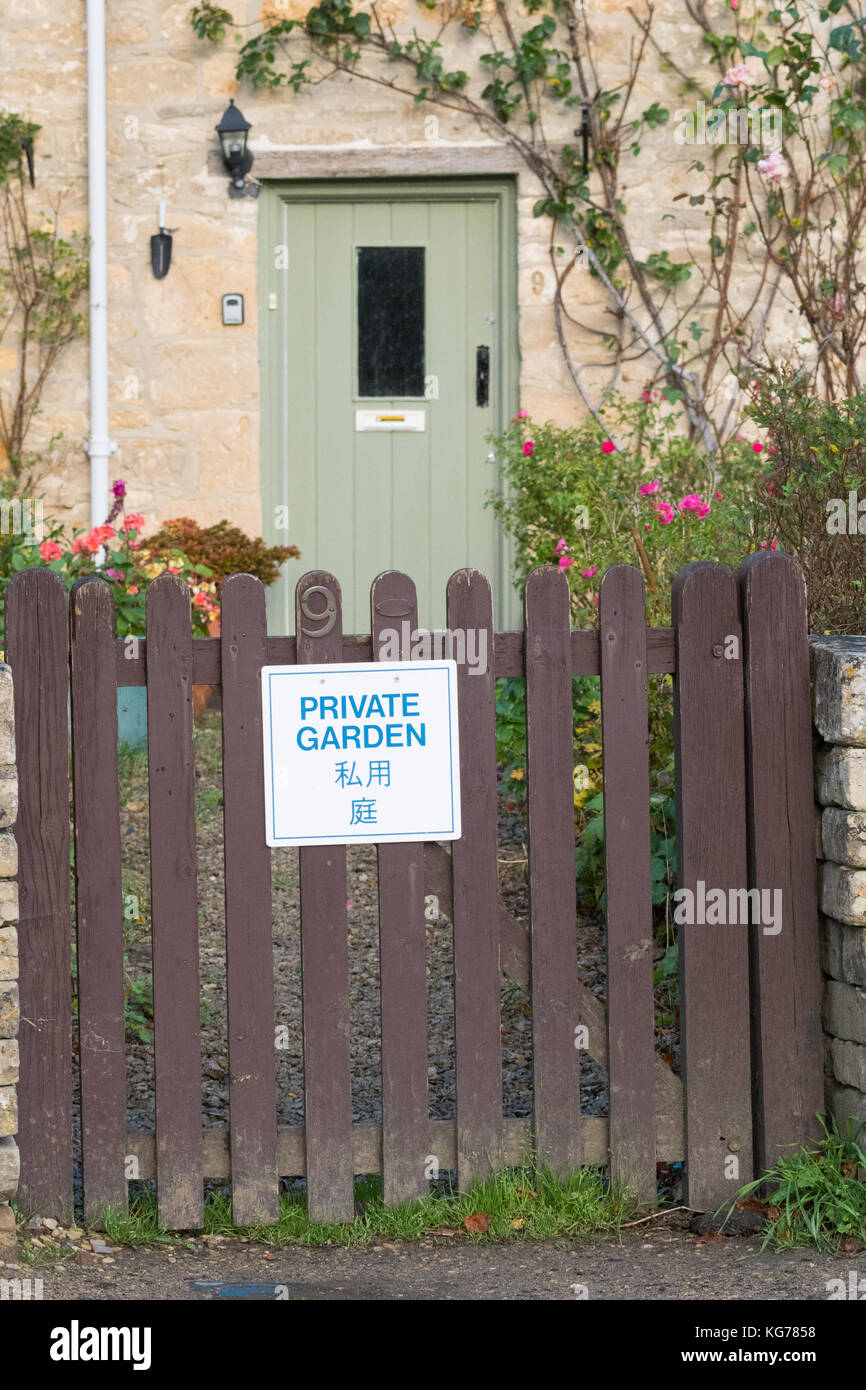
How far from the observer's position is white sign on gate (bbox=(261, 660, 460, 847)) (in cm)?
273

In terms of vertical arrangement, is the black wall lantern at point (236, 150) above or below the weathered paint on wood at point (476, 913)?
above

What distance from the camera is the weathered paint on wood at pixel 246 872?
2.71m

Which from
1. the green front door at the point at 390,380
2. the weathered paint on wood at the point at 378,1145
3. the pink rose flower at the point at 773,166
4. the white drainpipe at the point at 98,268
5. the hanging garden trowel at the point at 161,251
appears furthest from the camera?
the green front door at the point at 390,380

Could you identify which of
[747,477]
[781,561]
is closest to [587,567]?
[747,477]

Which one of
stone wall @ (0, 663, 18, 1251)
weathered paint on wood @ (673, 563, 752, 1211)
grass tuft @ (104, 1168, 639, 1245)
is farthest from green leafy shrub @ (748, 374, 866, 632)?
stone wall @ (0, 663, 18, 1251)

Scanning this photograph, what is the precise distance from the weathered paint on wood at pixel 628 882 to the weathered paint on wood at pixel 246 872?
67 cm

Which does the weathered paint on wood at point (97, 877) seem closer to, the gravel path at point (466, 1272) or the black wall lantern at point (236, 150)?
the gravel path at point (466, 1272)

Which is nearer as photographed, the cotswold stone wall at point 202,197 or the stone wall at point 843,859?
the stone wall at point 843,859

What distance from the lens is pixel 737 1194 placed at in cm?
282

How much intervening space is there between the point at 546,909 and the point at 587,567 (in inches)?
89.8

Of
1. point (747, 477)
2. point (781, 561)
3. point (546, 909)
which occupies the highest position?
point (747, 477)

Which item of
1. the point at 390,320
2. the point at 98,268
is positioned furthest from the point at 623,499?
the point at 98,268

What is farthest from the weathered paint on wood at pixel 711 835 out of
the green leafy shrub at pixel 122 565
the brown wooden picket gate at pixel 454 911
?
the green leafy shrub at pixel 122 565

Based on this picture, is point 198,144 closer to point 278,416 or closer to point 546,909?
point 278,416
